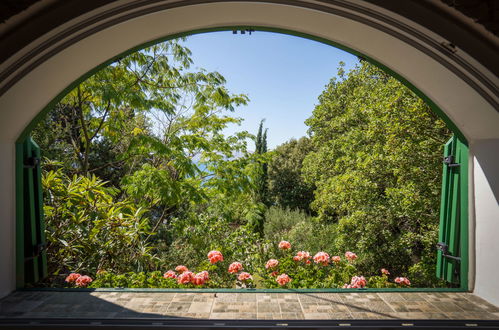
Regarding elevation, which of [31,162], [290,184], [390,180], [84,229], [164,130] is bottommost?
Answer: [290,184]

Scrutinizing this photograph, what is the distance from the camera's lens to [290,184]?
39.9 feet

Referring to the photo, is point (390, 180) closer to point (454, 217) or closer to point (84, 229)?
point (454, 217)

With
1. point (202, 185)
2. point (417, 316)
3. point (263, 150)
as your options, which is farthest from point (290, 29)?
point (263, 150)

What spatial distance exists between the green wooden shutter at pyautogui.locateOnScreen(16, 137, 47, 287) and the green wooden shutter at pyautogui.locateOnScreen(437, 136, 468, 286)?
320cm

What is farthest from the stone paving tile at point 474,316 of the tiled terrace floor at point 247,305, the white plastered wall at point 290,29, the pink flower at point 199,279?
the pink flower at point 199,279

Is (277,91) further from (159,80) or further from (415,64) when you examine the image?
(415,64)

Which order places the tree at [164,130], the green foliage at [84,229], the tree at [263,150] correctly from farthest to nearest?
the tree at [263,150]
the tree at [164,130]
the green foliage at [84,229]

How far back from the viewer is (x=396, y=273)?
20.2 feet

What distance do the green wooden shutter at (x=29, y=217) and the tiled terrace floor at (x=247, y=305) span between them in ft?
0.59

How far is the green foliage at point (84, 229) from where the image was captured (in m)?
2.93

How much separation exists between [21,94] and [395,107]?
195 inches

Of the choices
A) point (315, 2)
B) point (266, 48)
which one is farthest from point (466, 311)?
point (266, 48)

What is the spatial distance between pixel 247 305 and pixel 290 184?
10.4m

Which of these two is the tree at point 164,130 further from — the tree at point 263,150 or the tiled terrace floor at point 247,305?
the tree at point 263,150
